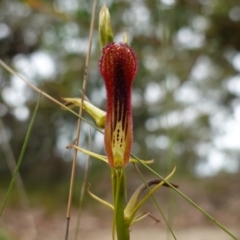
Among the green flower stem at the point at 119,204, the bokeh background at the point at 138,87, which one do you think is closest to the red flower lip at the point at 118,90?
the green flower stem at the point at 119,204

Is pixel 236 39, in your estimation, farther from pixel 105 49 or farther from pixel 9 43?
pixel 105 49

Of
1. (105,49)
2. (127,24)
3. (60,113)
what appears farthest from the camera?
(60,113)

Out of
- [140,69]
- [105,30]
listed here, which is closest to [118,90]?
[105,30]

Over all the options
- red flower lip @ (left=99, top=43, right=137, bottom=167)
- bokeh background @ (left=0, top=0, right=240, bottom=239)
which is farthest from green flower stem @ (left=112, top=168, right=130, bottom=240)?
bokeh background @ (left=0, top=0, right=240, bottom=239)

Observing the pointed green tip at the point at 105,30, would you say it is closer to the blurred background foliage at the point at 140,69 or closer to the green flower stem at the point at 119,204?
the green flower stem at the point at 119,204

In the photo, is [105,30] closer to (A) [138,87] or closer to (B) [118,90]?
(B) [118,90]

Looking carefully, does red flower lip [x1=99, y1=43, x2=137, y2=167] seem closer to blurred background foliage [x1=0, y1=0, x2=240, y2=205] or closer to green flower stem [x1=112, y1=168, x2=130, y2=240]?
green flower stem [x1=112, y1=168, x2=130, y2=240]

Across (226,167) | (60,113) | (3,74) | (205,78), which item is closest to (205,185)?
(226,167)
